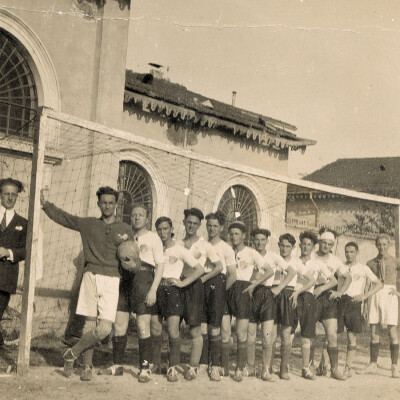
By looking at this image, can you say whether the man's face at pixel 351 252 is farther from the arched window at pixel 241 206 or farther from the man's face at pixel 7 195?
the arched window at pixel 241 206

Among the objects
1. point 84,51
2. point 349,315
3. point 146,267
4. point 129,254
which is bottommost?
point 349,315

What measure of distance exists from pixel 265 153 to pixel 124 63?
4932 millimetres

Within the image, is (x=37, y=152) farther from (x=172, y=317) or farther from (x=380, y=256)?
(x=380, y=256)

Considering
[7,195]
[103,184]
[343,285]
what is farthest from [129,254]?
[103,184]

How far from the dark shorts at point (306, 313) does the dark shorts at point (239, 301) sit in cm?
71

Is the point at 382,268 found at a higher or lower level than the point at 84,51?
lower

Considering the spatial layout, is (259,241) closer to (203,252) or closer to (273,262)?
(273,262)

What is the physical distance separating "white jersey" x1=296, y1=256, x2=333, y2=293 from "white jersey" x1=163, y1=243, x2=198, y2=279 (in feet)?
5.04

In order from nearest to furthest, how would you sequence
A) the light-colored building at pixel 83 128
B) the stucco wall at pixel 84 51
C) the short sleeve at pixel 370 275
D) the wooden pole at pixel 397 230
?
the short sleeve at pixel 370 275 → the wooden pole at pixel 397 230 → the light-colored building at pixel 83 128 → the stucco wall at pixel 84 51

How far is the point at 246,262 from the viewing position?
634 cm

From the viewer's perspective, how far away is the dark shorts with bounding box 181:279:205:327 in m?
5.83

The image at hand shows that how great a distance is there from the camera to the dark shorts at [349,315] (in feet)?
22.9

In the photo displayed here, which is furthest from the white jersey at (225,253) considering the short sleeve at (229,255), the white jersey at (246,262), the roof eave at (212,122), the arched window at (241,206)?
the arched window at (241,206)

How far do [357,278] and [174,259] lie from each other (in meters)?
2.54
